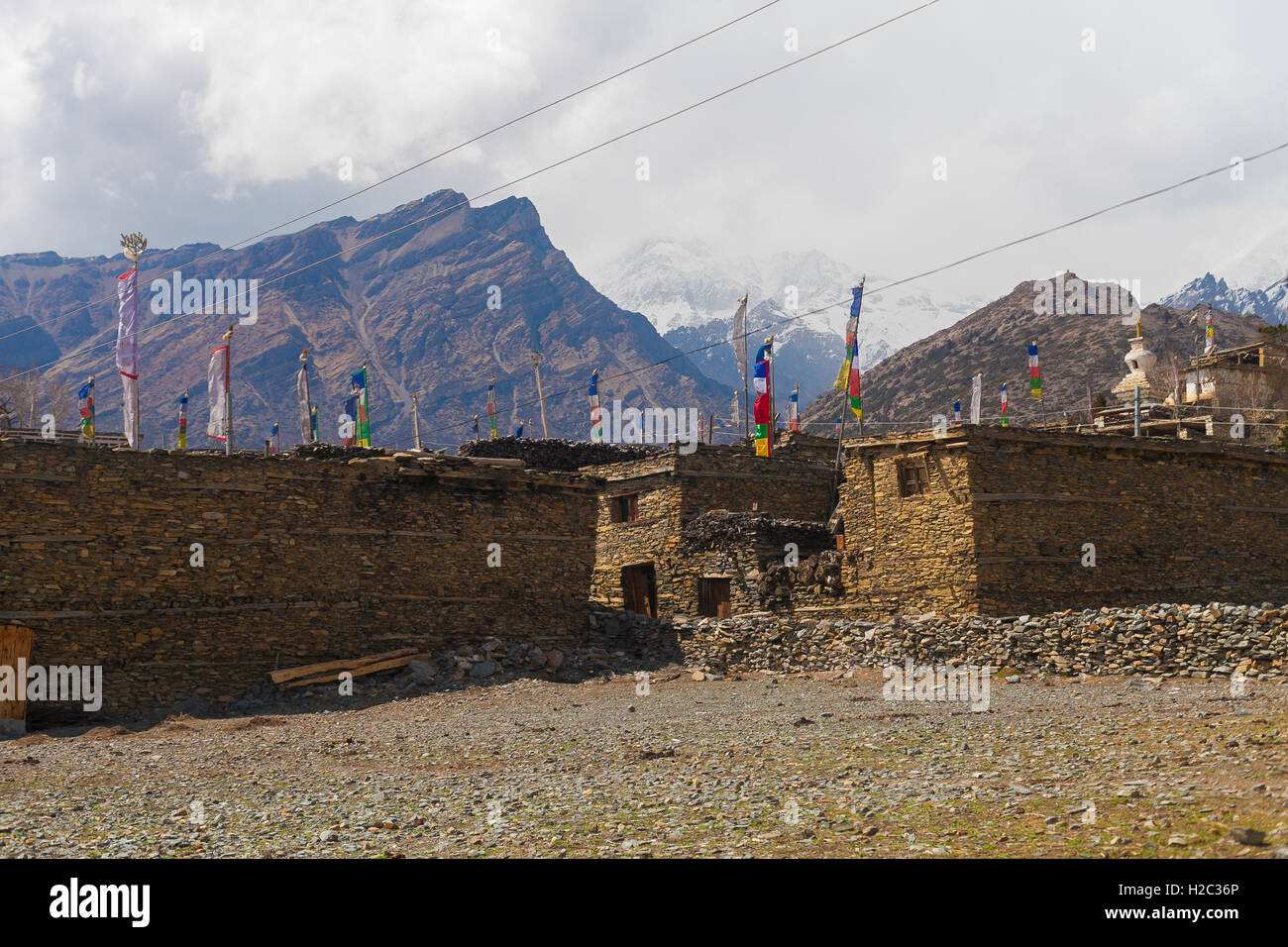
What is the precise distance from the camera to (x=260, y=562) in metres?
24.4

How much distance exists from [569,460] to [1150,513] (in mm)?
20702

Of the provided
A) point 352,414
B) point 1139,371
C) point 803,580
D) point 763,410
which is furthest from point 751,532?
point 352,414

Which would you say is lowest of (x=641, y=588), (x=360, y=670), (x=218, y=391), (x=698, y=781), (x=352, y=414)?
(x=698, y=781)

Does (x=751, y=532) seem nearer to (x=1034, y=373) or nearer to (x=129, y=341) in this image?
(x=129, y=341)

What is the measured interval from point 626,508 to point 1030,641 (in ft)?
56.0

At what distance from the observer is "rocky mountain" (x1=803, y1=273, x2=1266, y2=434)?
96812 mm

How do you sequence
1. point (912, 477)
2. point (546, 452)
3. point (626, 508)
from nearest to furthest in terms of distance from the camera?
point (912, 477) < point (626, 508) < point (546, 452)

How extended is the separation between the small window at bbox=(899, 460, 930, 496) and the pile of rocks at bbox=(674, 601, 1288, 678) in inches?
134

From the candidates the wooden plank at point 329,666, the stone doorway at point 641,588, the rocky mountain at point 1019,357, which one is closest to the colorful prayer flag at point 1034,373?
the stone doorway at point 641,588

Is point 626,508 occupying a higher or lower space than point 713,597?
higher

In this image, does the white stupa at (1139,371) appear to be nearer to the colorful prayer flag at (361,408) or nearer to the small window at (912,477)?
the small window at (912,477)
